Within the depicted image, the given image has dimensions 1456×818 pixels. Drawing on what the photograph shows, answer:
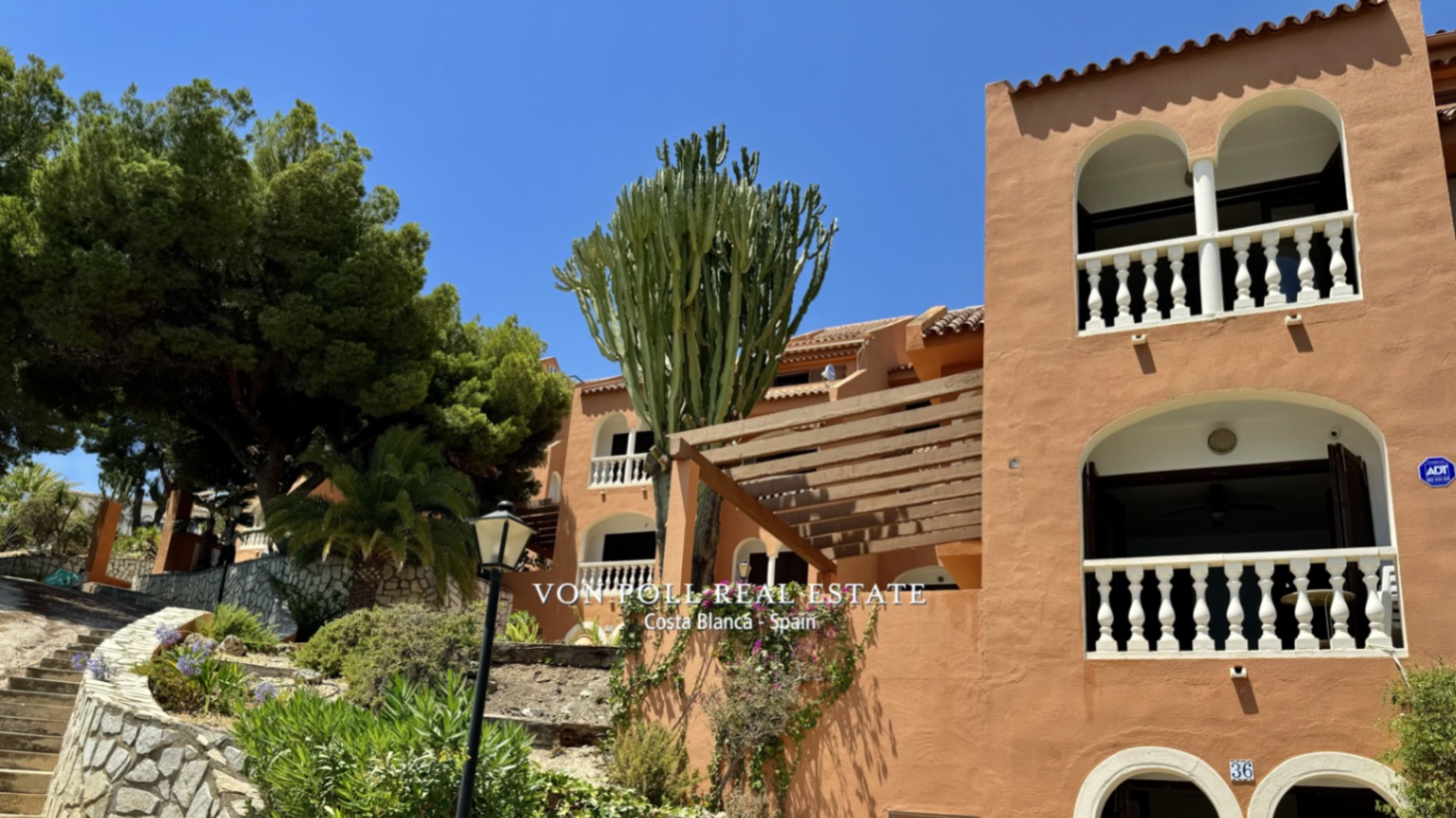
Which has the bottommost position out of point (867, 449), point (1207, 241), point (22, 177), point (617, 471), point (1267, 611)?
point (1267, 611)

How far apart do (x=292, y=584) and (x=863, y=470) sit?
12.5 metres

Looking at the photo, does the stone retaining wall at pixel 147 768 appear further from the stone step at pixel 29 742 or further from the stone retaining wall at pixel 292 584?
the stone retaining wall at pixel 292 584

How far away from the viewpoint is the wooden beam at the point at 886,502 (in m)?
11.6

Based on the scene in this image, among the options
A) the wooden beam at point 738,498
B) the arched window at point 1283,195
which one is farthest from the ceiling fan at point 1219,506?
the wooden beam at point 738,498

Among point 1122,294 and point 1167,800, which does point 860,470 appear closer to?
point 1122,294

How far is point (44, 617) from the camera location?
16172mm

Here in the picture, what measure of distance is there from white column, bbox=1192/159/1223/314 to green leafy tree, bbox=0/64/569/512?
15.3 metres

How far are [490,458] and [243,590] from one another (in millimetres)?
5459

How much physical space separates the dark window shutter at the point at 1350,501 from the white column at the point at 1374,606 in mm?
457

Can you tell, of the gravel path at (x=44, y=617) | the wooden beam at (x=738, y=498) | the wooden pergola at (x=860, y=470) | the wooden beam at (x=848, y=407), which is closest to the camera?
the wooden beam at (x=848, y=407)

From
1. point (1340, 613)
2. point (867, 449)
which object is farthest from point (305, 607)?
point (1340, 613)

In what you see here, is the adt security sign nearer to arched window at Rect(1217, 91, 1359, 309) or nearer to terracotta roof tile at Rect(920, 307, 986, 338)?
arched window at Rect(1217, 91, 1359, 309)

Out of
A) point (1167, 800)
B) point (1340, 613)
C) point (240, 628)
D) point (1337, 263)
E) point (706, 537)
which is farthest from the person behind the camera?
point (240, 628)

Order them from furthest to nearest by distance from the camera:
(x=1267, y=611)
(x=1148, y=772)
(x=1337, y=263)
Answer: (x=1337, y=263) < (x=1148, y=772) < (x=1267, y=611)
